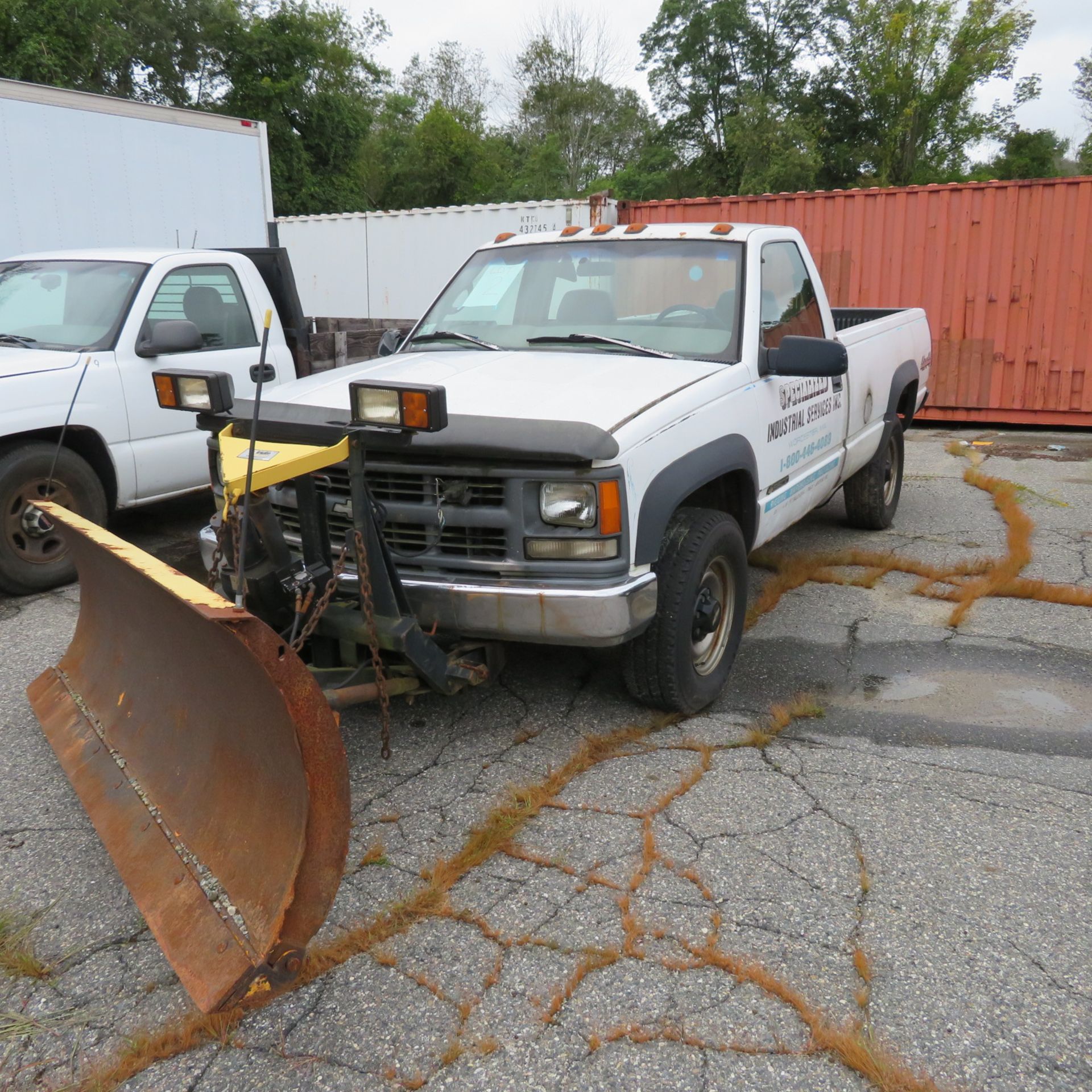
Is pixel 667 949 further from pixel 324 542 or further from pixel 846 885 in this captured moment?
pixel 324 542

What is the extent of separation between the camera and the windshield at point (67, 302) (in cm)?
599

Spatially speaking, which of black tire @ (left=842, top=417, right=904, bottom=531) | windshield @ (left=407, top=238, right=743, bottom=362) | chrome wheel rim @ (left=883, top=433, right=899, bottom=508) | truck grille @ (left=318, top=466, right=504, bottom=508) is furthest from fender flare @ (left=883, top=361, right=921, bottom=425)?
truck grille @ (left=318, top=466, right=504, bottom=508)

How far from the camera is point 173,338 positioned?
5703 mm

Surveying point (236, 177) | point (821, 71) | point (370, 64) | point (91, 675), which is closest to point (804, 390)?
Result: point (91, 675)

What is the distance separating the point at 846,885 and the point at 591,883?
0.74 metres

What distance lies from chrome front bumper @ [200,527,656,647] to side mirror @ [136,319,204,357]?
2.90m

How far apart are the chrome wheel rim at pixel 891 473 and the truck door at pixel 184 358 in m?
4.16

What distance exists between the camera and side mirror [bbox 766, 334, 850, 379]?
4.22m

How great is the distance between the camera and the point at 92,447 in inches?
231

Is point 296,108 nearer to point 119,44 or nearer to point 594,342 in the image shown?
point 119,44

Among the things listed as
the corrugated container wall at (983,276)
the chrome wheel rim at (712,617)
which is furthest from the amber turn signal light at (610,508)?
the corrugated container wall at (983,276)

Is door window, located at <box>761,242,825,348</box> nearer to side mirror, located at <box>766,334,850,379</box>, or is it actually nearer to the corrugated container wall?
side mirror, located at <box>766,334,850,379</box>

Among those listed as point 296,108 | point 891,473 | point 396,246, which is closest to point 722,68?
point 296,108

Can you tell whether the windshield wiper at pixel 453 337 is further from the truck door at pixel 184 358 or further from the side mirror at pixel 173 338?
the truck door at pixel 184 358
